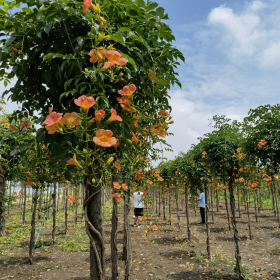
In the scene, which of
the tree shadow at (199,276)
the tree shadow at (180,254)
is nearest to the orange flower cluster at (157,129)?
the tree shadow at (199,276)

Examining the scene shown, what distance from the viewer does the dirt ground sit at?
5.61m

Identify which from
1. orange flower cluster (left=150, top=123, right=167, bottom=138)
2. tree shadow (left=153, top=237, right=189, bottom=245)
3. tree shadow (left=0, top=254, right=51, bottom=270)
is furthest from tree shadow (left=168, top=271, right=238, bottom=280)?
orange flower cluster (left=150, top=123, right=167, bottom=138)

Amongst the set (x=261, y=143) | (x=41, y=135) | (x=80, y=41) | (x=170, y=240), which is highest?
(x=80, y=41)

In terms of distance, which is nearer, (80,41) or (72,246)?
(80,41)

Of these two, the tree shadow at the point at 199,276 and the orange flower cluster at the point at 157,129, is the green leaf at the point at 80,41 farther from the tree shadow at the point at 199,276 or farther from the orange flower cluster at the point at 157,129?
the tree shadow at the point at 199,276

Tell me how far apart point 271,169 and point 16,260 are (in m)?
7.87

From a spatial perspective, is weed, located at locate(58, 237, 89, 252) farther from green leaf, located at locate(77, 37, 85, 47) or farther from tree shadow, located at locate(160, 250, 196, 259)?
green leaf, located at locate(77, 37, 85, 47)

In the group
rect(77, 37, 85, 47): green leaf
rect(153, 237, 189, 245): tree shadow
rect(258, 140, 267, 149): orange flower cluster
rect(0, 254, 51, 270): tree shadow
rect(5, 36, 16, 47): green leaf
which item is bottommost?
rect(153, 237, 189, 245): tree shadow

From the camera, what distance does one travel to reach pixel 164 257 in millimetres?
6914

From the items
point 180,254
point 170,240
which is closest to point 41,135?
point 180,254

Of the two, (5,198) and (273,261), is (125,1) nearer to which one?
(273,261)

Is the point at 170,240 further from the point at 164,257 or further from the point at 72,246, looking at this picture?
the point at 72,246

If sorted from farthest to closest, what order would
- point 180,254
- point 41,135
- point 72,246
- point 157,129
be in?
point 72,246
point 180,254
point 157,129
point 41,135

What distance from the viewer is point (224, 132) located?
19.4 ft
